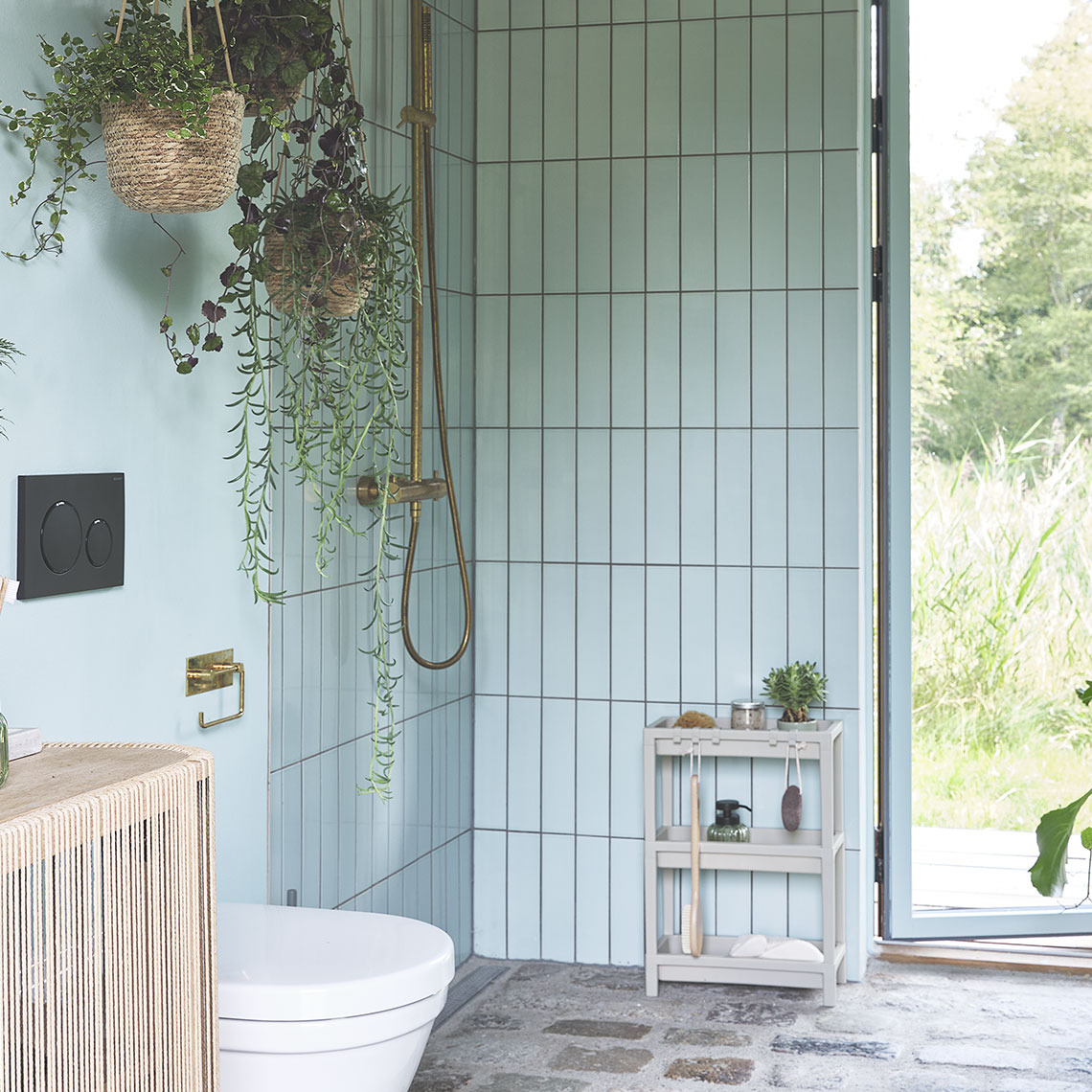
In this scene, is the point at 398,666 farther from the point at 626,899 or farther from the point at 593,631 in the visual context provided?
the point at 626,899

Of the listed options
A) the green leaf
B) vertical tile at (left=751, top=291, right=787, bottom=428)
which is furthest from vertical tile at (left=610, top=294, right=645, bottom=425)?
the green leaf

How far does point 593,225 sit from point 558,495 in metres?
0.63

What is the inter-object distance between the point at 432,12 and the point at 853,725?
1825 mm

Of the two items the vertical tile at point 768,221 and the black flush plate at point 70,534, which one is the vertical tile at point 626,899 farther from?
the black flush plate at point 70,534

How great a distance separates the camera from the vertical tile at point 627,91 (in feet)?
10.6

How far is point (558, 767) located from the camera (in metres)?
3.31

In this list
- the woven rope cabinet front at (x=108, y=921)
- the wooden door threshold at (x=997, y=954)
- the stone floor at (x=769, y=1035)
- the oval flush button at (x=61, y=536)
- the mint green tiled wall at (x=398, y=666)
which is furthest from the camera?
the wooden door threshold at (x=997, y=954)

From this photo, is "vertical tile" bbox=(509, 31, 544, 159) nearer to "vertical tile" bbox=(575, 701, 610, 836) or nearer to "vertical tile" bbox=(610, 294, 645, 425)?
"vertical tile" bbox=(610, 294, 645, 425)

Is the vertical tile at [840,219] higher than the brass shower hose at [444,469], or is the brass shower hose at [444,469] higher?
the vertical tile at [840,219]

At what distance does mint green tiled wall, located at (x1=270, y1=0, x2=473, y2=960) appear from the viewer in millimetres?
2455

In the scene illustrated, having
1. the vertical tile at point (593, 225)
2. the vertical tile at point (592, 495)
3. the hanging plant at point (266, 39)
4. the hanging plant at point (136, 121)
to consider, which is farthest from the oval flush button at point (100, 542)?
the vertical tile at point (593, 225)

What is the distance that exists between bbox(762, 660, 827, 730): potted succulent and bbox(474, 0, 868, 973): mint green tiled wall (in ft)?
0.25

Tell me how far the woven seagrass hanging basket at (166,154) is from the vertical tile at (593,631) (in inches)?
65.5

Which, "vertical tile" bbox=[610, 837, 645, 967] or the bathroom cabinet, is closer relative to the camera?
the bathroom cabinet
